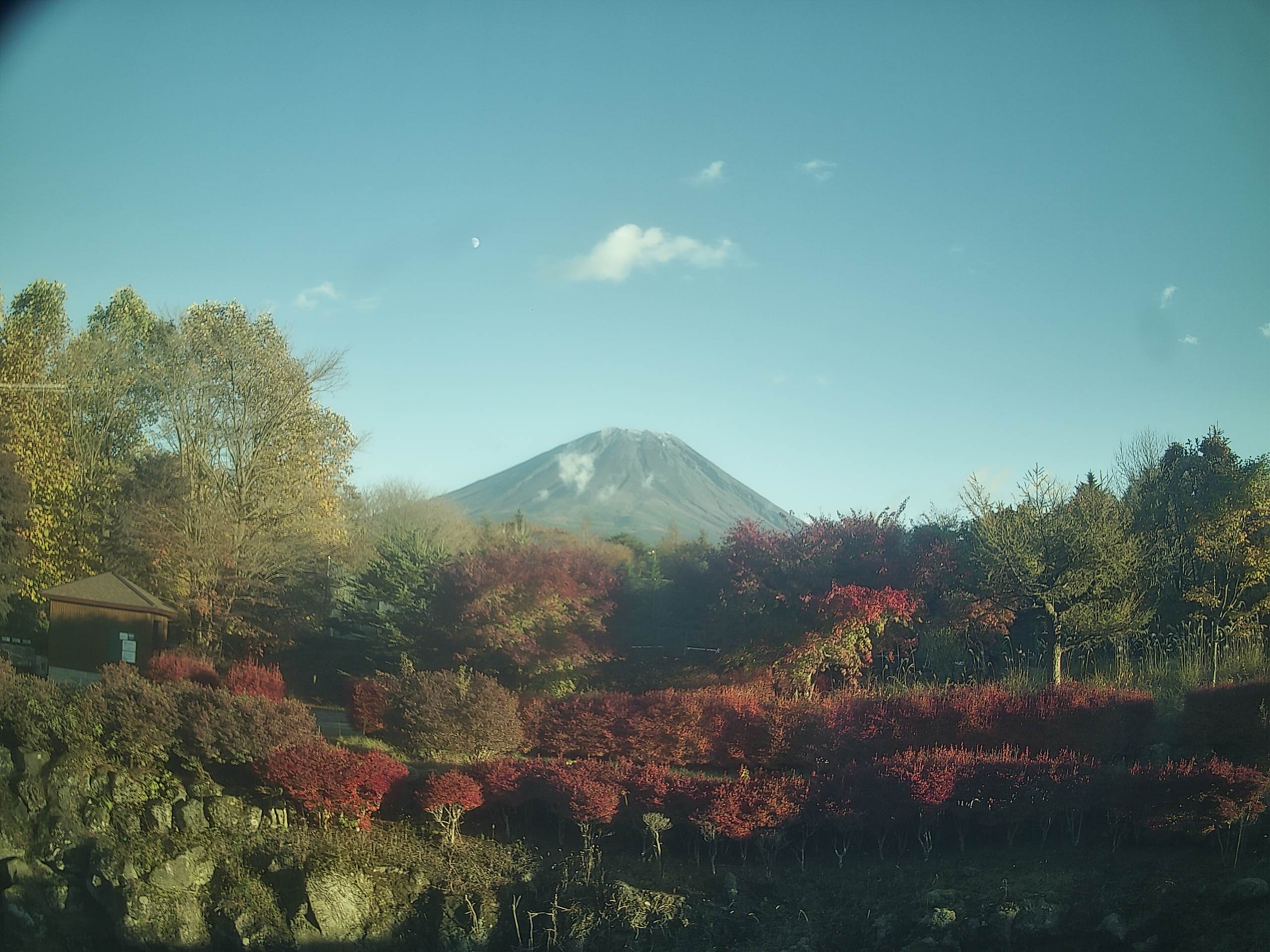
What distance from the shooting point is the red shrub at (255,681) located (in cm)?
1548

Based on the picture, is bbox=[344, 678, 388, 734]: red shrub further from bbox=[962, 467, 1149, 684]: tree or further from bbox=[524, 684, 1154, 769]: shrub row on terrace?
bbox=[962, 467, 1149, 684]: tree

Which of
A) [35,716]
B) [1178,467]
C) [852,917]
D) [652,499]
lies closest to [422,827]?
[852,917]

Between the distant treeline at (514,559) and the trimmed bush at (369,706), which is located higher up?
the distant treeline at (514,559)

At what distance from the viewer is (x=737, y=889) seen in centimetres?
1020

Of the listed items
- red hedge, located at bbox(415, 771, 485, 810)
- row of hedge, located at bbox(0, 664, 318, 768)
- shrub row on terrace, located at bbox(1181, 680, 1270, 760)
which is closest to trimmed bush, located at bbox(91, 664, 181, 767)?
row of hedge, located at bbox(0, 664, 318, 768)

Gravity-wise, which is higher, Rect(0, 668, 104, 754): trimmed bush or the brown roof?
the brown roof

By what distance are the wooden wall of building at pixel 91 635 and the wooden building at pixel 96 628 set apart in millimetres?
11

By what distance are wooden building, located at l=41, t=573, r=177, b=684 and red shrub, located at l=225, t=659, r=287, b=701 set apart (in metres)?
3.91

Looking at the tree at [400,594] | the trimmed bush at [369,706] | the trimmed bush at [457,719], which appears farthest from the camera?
the tree at [400,594]

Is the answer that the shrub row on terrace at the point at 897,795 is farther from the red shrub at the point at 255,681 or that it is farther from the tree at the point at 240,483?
the tree at the point at 240,483

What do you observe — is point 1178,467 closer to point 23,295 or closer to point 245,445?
point 245,445

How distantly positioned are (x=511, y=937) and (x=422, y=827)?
83.5 inches

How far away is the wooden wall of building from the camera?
1944 centimetres

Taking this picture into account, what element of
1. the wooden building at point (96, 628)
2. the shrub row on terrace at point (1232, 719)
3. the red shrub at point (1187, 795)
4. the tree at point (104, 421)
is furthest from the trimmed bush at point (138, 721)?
the shrub row on terrace at point (1232, 719)
